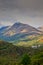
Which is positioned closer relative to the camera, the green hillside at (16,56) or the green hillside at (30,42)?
the green hillside at (16,56)

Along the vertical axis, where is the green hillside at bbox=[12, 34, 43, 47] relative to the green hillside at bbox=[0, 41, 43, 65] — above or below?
above

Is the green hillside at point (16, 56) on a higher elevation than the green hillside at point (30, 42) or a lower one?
→ lower

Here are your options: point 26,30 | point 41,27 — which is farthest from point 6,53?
point 41,27

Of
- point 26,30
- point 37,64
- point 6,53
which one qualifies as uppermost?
point 26,30

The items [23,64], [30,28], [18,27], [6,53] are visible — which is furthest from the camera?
[18,27]

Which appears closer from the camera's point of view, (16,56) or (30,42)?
(16,56)

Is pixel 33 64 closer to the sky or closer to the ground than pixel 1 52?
closer to the ground

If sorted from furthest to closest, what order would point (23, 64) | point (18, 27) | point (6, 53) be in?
point (18, 27) → point (6, 53) → point (23, 64)

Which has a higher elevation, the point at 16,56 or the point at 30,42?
the point at 30,42

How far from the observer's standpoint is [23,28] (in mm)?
192375

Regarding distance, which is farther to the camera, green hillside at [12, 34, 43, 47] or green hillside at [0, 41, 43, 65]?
green hillside at [12, 34, 43, 47]

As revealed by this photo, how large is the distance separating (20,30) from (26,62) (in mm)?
167666

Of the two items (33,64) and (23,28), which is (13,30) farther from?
(33,64)

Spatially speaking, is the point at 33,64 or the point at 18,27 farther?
the point at 18,27
